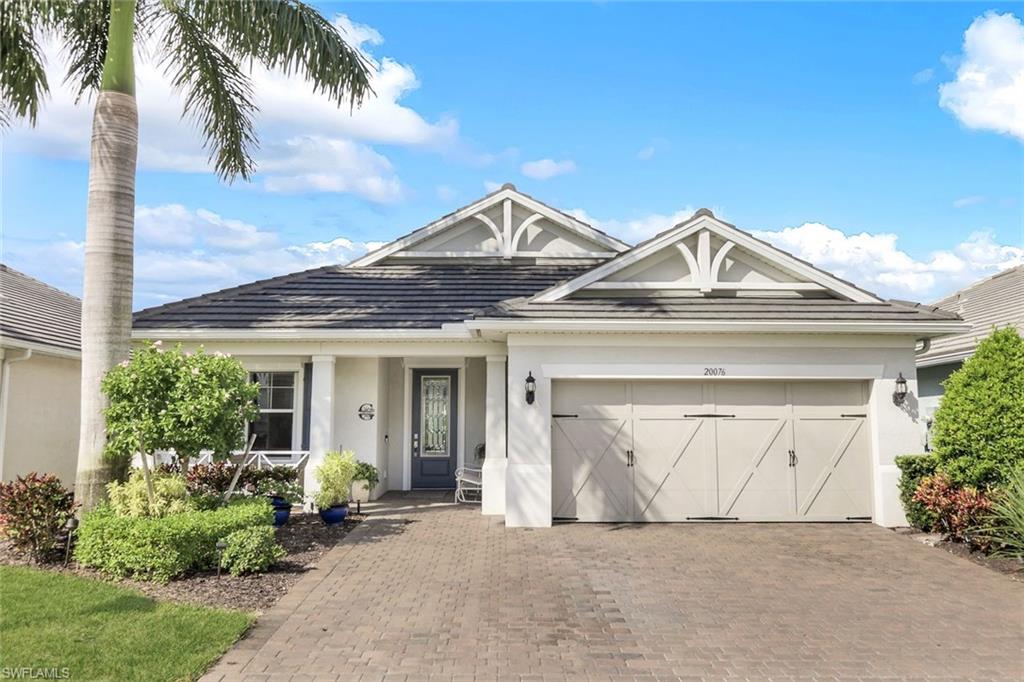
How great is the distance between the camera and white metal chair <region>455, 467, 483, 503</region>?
1266 centimetres

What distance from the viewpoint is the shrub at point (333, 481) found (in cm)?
1034

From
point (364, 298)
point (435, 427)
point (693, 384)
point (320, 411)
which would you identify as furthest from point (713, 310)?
point (320, 411)

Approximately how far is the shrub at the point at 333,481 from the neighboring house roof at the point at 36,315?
6.10m

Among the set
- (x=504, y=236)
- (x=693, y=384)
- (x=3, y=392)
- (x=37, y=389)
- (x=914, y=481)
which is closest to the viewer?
(x=914, y=481)

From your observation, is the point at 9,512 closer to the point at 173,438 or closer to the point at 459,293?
the point at 173,438

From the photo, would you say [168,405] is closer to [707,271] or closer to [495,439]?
[495,439]

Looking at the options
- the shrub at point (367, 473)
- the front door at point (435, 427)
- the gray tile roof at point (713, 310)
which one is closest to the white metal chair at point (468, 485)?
the front door at point (435, 427)

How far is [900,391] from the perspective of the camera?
34.9ft

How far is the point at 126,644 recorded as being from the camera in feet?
17.0

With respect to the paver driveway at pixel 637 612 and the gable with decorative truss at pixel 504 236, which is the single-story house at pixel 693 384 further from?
the gable with decorative truss at pixel 504 236

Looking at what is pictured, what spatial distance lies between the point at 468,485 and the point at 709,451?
17.3 feet

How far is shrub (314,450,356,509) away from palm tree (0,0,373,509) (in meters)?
3.13

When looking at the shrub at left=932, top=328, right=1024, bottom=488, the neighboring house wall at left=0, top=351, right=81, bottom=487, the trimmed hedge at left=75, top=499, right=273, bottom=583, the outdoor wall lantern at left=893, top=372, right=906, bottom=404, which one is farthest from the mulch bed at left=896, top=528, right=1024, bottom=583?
the neighboring house wall at left=0, top=351, right=81, bottom=487

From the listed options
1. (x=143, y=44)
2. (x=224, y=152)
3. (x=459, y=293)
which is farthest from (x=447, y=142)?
(x=143, y=44)
